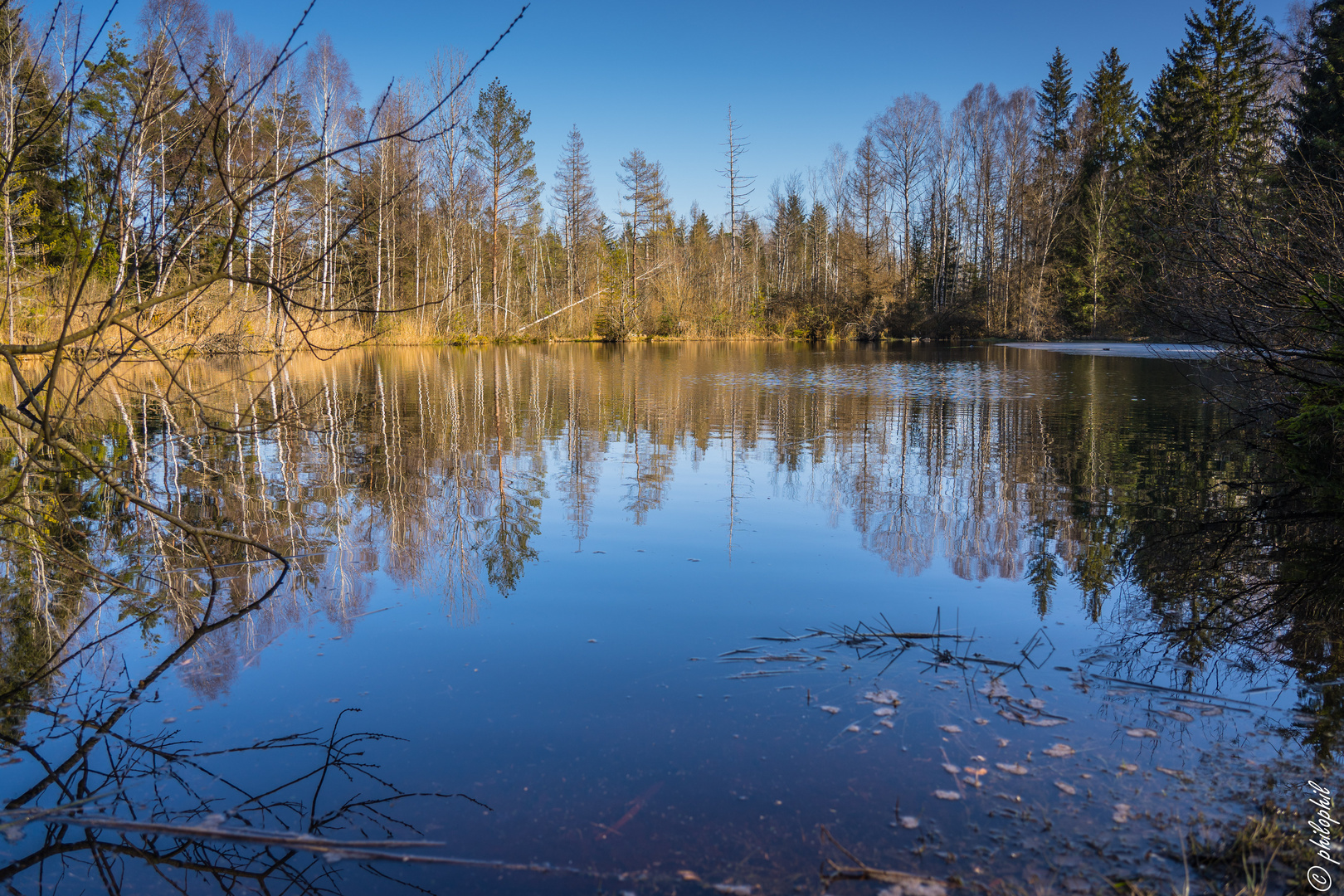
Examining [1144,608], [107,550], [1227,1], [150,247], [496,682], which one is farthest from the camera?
[1227,1]

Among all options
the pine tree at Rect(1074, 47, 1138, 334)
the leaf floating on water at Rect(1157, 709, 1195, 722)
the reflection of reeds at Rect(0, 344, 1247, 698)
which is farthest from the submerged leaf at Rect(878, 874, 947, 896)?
the pine tree at Rect(1074, 47, 1138, 334)

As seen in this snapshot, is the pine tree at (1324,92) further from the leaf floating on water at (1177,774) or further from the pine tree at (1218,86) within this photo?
the leaf floating on water at (1177,774)

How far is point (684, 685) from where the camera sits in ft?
11.2

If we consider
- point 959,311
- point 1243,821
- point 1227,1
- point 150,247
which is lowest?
point 1243,821

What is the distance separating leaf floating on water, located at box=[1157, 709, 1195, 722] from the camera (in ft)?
10.1

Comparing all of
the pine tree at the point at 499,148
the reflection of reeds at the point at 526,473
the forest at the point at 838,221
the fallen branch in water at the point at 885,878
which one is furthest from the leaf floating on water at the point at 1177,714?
the pine tree at the point at 499,148

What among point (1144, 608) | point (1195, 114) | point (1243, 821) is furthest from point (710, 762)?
point (1195, 114)

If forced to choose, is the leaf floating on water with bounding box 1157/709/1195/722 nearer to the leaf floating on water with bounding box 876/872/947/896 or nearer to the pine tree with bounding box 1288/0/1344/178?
the leaf floating on water with bounding box 876/872/947/896

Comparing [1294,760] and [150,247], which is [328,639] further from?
[1294,760]

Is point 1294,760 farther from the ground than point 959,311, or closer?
closer

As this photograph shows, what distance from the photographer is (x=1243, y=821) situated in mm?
2393

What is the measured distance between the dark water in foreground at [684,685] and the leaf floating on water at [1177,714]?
0.03 meters

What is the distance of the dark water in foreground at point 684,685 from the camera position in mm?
2332

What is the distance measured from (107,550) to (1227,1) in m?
40.9
